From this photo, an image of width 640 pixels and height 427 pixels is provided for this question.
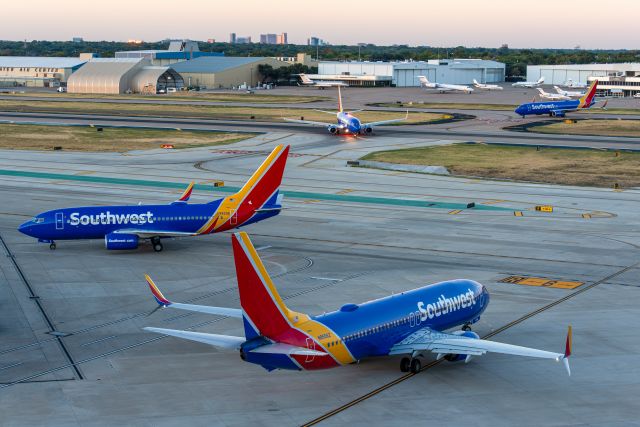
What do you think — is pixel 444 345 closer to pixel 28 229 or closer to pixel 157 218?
pixel 157 218

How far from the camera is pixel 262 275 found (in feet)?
124

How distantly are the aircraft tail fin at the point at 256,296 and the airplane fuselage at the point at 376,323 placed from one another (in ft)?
1.56

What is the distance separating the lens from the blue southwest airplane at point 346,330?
37.8m

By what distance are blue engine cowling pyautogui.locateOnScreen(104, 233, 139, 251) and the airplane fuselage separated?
97.7 feet

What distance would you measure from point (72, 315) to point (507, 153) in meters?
89.8

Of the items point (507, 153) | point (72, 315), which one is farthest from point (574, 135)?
point (72, 315)

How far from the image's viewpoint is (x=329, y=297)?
5766 cm

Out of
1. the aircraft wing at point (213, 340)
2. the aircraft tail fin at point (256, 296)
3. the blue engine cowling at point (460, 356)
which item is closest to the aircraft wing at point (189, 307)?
the aircraft wing at point (213, 340)

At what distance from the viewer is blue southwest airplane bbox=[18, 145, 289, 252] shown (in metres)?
70.1

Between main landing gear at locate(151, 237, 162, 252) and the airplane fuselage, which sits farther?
main landing gear at locate(151, 237, 162, 252)

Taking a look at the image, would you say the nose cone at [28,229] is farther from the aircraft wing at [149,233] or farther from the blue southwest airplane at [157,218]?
the aircraft wing at [149,233]

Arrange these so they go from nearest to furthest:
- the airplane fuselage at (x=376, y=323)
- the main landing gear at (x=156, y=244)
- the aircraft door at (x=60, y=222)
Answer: the airplane fuselage at (x=376, y=323) < the aircraft door at (x=60, y=222) < the main landing gear at (x=156, y=244)

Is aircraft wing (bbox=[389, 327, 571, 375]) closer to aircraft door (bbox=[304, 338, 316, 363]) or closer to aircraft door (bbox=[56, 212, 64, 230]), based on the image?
aircraft door (bbox=[304, 338, 316, 363])

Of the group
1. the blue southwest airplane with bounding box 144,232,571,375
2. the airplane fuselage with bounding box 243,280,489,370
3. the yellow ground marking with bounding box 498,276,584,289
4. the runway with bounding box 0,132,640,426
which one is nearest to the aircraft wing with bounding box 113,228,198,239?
the runway with bounding box 0,132,640,426
